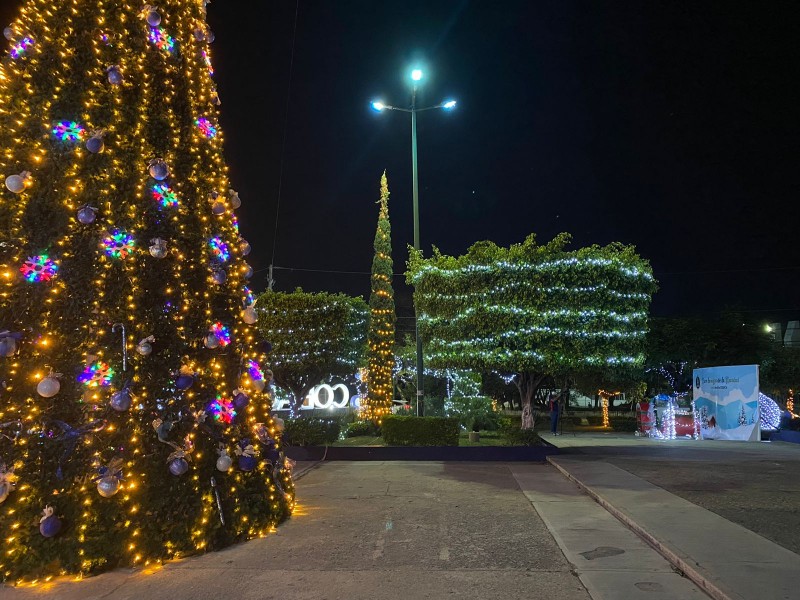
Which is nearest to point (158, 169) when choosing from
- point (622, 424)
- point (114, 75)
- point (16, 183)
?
point (114, 75)

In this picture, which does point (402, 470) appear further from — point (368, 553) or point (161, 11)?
point (161, 11)

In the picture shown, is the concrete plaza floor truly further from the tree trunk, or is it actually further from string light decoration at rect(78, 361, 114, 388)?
the tree trunk

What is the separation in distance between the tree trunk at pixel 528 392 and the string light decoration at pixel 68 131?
14659mm

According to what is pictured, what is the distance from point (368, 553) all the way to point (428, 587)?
4.10 feet

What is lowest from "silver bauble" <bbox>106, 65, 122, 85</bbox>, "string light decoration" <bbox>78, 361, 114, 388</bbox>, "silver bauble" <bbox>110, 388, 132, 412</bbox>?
"silver bauble" <bbox>110, 388, 132, 412</bbox>

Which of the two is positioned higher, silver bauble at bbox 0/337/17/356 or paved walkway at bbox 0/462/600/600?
silver bauble at bbox 0/337/17/356

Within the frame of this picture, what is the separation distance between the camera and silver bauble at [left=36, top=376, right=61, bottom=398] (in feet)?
19.3

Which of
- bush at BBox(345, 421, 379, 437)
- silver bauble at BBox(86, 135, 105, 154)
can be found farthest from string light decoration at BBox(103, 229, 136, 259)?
bush at BBox(345, 421, 379, 437)

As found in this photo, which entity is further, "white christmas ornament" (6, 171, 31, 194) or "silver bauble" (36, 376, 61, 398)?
"white christmas ornament" (6, 171, 31, 194)

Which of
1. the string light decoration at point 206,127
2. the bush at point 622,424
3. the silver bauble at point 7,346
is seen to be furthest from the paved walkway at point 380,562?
the bush at point 622,424

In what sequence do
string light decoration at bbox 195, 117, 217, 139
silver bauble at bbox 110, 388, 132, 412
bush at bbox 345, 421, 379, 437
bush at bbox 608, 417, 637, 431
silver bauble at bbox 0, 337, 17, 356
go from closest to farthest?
silver bauble at bbox 0, 337, 17, 356
silver bauble at bbox 110, 388, 132, 412
string light decoration at bbox 195, 117, 217, 139
bush at bbox 345, 421, 379, 437
bush at bbox 608, 417, 637, 431

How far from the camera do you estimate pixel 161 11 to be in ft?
24.2

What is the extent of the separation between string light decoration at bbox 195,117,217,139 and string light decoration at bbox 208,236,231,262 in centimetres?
131

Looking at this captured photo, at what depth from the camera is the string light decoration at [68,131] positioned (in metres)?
6.59
